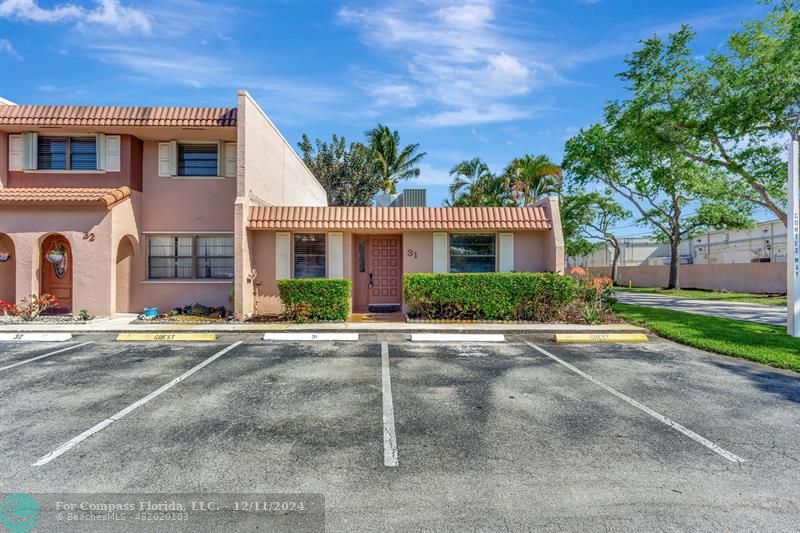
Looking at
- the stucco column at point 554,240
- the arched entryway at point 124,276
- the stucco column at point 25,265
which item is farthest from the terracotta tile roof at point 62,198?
the stucco column at point 554,240

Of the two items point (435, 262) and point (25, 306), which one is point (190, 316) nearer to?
point (25, 306)

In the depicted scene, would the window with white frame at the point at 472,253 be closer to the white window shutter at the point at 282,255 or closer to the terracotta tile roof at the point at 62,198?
the white window shutter at the point at 282,255

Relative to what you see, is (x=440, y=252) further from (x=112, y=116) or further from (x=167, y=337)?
(x=112, y=116)

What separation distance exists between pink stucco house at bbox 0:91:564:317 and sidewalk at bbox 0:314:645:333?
1.34m

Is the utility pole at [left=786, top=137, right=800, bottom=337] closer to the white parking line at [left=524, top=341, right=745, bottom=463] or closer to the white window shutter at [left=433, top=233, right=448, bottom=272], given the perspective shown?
the white parking line at [left=524, top=341, right=745, bottom=463]

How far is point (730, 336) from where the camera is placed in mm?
9828

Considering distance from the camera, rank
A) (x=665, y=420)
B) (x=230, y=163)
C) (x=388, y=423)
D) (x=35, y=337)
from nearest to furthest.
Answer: (x=388, y=423) → (x=665, y=420) → (x=35, y=337) → (x=230, y=163)

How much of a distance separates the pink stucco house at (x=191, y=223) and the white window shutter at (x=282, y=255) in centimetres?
3

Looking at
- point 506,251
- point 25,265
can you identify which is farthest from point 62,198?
point 506,251

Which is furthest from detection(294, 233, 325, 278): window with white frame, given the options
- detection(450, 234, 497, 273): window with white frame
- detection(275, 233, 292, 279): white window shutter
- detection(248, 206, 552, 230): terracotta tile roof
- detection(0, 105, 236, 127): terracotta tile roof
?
detection(450, 234, 497, 273): window with white frame

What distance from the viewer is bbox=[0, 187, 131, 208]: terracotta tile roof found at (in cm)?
1145

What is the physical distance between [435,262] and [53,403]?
32.2 feet

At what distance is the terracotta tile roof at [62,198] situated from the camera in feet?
37.6

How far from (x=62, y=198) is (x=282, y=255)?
5936 millimetres
